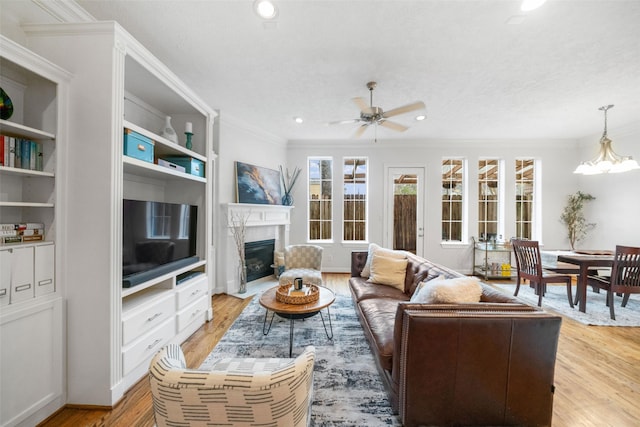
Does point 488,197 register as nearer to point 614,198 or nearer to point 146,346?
point 614,198

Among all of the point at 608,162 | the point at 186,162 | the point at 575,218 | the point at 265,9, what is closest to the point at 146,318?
the point at 186,162

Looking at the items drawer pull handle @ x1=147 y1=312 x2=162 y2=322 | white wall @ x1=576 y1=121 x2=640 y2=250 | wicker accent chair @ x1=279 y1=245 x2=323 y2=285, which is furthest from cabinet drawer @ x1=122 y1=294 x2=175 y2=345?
white wall @ x1=576 y1=121 x2=640 y2=250

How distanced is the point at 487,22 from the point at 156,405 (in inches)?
118

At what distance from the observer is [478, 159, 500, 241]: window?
5.08m

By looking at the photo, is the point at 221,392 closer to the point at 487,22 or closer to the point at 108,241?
the point at 108,241

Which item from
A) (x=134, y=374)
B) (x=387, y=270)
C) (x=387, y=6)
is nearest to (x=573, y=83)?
(x=387, y=6)

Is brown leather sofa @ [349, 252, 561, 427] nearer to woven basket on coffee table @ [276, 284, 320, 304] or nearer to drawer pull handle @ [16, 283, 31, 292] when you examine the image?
woven basket on coffee table @ [276, 284, 320, 304]

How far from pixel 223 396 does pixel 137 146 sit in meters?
1.90

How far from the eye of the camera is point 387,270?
2885 millimetres

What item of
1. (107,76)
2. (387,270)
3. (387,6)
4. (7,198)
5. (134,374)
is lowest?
(134,374)

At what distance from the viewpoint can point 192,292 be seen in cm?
248

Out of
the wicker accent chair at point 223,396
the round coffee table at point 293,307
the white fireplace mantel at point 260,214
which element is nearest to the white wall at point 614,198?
the round coffee table at point 293,307

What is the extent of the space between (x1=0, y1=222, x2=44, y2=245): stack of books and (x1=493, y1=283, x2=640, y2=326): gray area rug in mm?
5223

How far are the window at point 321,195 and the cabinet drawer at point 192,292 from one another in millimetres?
2823
